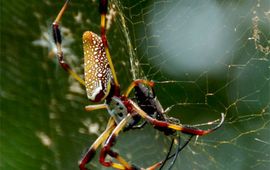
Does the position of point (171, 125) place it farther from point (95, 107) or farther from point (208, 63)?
point (208, 63)

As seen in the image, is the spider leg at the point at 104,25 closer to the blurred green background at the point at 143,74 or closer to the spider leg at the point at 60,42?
the blurred green background at the point at 143,74

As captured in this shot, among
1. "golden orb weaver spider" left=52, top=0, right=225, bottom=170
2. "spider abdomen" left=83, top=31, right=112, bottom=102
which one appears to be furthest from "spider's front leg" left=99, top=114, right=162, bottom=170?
"spider abdomen" left=83, top=31, right=112, bottom=102

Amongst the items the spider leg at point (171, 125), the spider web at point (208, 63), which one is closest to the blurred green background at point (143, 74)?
the spider web at point (208, 63)

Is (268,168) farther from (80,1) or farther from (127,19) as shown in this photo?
(80,1)

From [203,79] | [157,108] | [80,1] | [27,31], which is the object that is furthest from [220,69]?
[27,31]

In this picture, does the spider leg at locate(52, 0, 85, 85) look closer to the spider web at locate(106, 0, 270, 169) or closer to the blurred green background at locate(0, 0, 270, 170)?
the blurred green background at locate(0, 0, 270, 170)

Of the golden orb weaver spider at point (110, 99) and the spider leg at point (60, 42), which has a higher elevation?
the spider leg at point (60, 42)

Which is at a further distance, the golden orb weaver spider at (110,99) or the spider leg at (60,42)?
the golden orb weaver spider at (110,99)
